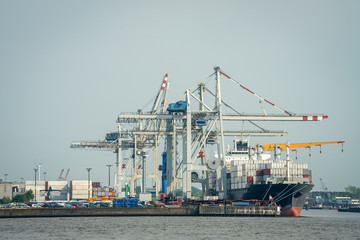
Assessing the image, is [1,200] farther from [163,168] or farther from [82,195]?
[163,168]

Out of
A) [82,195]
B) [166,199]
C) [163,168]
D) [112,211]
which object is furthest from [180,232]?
[82,195]

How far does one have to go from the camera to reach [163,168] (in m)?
128

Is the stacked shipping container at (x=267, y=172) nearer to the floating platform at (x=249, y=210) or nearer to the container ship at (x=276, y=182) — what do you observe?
the container ship at (x=276, y=182)

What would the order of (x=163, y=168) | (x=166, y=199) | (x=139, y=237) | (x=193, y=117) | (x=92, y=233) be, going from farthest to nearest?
(x=163, y=168) → (x=166, y=199) → (x=193, y=117) → (x=92, y=233) → (x=139, y=237)

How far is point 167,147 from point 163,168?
11440 millimetres

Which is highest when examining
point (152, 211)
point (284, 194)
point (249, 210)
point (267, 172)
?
point (267, 172)

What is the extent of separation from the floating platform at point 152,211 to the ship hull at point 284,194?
8.64 feet

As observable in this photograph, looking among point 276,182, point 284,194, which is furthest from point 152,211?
point 284,194

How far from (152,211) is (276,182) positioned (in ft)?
70.0

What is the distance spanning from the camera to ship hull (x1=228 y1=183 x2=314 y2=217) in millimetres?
90250

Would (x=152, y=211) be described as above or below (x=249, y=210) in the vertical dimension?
below

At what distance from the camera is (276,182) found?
9100 cm

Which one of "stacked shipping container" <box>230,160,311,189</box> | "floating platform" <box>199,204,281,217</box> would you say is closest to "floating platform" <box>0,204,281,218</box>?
"floating platform" <box>199,204,281,217</box>

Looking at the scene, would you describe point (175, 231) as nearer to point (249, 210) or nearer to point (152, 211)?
point (249, 210)
